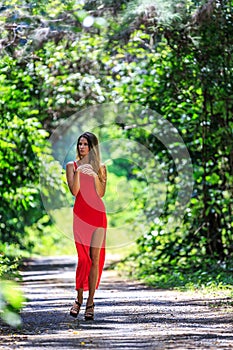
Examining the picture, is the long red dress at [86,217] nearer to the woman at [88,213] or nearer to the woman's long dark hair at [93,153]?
the woman at [88,213]

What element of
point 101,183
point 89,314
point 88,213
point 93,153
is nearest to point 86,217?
point 88,213

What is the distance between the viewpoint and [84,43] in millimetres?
14562

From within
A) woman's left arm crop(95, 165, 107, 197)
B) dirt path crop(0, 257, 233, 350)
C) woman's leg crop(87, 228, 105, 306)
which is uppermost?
woman's left arm crop(95, 165, 107, 197)

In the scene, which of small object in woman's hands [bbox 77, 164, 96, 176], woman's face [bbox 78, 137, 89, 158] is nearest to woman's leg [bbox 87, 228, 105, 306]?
small object in woman's hands [bbox 77, 164, 96, 176]

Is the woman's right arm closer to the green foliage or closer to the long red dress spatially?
the long red dress

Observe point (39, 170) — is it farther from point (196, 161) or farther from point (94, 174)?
point (94, 174)

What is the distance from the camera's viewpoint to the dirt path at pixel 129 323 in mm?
5414

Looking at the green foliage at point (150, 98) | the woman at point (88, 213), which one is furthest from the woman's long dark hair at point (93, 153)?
the green foliage at point (150, 98)

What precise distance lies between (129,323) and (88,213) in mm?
1082

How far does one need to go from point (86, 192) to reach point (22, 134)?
22.7 ft

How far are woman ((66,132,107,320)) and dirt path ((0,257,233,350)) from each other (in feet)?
1.21

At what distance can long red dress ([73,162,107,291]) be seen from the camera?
7.06m

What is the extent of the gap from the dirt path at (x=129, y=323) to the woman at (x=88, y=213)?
368 mm

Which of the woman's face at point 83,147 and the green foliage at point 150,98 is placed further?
the green foliage at point 150,98
